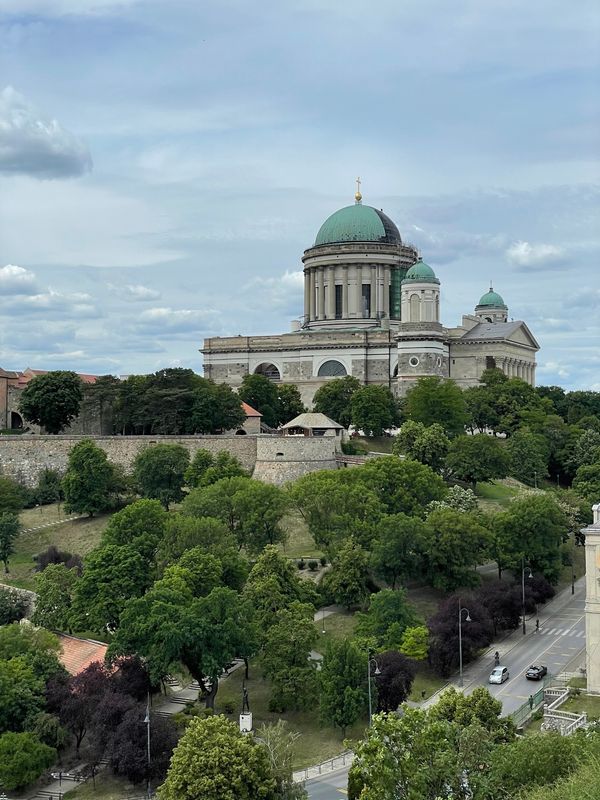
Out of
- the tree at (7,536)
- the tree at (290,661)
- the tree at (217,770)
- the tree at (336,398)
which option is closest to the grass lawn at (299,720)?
the tree at (290,661)

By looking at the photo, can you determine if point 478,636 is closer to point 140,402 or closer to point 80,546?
point 80,546

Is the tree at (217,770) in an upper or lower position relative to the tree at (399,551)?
lower

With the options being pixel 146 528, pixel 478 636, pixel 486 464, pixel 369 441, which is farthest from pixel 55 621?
pixel 369 441

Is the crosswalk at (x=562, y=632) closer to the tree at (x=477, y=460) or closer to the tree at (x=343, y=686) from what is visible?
the tree at (x=343, y=686)

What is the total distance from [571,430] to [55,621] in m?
50.4

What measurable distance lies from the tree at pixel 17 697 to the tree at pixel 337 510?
62.2 ft

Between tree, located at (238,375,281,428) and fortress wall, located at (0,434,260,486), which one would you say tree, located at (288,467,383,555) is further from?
tree, located at (238,375,281,428)

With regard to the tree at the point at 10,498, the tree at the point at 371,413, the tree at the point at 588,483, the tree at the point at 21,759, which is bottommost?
the tree at the point at 21,759

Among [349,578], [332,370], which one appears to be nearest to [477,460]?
[349,578]

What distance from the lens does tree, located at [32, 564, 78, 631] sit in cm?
5362

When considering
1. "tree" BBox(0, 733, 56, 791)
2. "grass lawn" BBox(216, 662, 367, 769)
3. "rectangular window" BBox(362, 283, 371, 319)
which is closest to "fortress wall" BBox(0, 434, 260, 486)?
"grass lawn" BBox(216, 662, 367, 769)

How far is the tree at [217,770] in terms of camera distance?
33094 millimetres

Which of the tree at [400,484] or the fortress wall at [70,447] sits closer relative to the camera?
the tree at [400,484]

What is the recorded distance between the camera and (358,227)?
11950 centimetres
